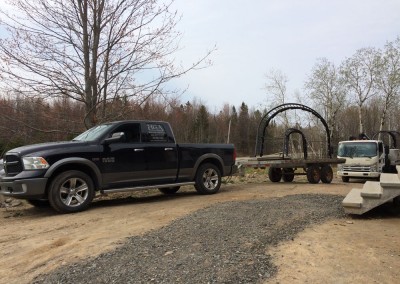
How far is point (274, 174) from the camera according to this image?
1639 cm

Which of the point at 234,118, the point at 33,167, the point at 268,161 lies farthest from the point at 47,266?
the point at 234,118

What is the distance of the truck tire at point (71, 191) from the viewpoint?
7.99 metres

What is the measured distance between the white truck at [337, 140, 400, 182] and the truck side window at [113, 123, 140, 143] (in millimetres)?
12869

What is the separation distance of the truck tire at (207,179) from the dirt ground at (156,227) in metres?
2.05

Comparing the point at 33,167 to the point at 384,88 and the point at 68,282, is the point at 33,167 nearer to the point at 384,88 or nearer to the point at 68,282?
the point at 68,282

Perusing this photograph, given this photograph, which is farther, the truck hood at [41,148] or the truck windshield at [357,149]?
the truck windshield at [357,149]

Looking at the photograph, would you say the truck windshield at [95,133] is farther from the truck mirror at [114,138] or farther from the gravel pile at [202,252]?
the gravel pile at [202,252]

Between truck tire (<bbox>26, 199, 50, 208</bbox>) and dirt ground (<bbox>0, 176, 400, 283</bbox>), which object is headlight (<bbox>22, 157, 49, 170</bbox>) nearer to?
dirt ground (<bbox>0, 176, 400, 283</bbox>)

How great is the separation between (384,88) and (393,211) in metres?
36.1

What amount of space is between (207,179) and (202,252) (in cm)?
624

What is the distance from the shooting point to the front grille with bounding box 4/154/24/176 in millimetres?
7938

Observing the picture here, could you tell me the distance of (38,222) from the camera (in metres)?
7.50

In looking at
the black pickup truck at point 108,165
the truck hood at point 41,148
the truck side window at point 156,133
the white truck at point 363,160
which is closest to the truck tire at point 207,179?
the black pickup truck at point 108,165

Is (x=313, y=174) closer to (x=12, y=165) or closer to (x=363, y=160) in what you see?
(x=363, y=160)
